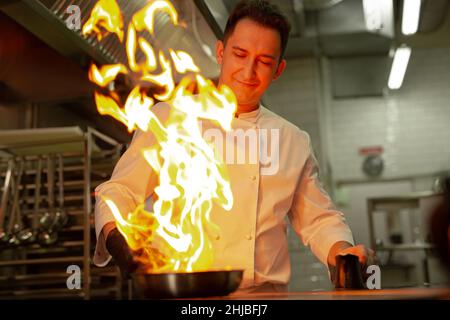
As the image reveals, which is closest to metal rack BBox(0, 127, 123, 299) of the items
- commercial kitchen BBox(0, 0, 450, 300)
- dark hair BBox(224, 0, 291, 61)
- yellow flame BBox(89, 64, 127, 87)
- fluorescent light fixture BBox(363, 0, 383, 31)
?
commercial kitchen BBox(0, 0, 450, 300)

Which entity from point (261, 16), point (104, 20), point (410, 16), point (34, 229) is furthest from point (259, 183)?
point (410, 16)

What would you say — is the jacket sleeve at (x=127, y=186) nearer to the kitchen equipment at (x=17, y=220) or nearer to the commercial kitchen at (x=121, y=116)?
the commercial kitchen at (x=121, y=116)

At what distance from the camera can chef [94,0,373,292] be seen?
125cm

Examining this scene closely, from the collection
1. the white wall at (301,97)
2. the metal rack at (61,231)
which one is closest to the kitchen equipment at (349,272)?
the metal rack at (61,231)

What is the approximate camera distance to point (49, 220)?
212 cm

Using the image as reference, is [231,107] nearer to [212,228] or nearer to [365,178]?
[212,228]

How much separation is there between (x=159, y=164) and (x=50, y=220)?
1054 mm

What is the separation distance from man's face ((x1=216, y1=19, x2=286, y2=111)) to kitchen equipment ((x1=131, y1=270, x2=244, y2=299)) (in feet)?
2.07

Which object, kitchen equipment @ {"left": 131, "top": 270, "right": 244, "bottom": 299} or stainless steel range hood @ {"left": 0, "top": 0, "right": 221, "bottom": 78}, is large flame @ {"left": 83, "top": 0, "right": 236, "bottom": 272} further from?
stainless steel range hood @ {"left": 0, "top": 0, "right": 221, "bottom": 78}

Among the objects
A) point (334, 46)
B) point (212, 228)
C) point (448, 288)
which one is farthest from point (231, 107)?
point (334, 46)

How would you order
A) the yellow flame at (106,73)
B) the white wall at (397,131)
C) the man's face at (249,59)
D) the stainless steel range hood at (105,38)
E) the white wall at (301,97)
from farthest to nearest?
the white wall at (397,131)
the white wall at (301,97)
the yellow flame at (106,73)
the stainless steel range hood at (105,38)
the man's face at (249,59)

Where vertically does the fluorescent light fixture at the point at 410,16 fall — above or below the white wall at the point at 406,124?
above

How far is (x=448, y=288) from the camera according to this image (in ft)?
2.78

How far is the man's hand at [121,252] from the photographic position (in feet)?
3.14
